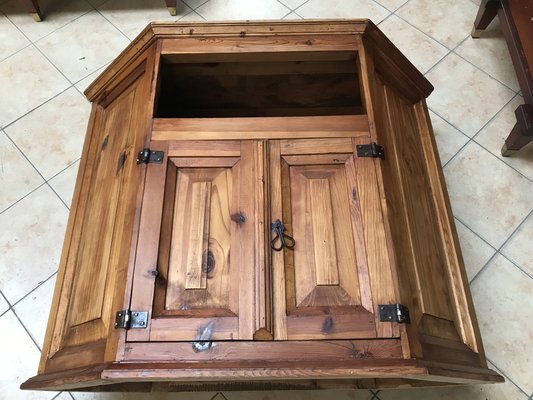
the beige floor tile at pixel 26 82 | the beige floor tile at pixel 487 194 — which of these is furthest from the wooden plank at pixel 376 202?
the beige floor tile at pixel 26 82

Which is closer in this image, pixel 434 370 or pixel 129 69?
pixel 434 370

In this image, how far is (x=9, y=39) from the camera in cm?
164

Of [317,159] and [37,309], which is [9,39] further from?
[317,159]

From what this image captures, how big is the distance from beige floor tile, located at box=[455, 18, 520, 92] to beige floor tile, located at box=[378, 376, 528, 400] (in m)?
1.04

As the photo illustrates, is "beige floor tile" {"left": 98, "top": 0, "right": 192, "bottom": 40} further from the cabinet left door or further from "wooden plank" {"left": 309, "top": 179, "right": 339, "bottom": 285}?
"wooden plank" {"left": 309, "top": 179, "right": 339, "bottom": 285}

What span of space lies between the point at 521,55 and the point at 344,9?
70 cm

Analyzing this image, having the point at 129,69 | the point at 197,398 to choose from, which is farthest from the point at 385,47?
the point at 197,398

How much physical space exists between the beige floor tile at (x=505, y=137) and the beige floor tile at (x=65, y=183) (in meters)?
1.34

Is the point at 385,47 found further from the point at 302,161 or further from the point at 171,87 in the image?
the point at 171,87

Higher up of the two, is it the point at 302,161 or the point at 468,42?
the point at 468,42

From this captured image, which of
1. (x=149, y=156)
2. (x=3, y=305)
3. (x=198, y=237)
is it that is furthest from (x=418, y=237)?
(x=3, y=305)

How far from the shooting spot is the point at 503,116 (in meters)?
1.48

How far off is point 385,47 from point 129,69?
620mm

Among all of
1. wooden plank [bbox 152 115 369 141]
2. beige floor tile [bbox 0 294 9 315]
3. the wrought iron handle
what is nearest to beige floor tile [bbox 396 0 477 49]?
wooden plank [bbox 152 115 369 141]
